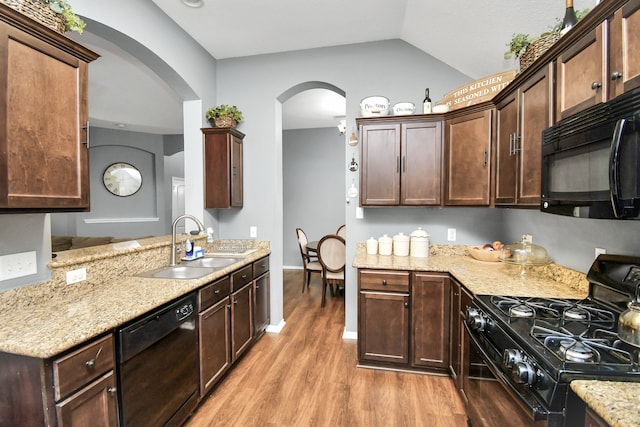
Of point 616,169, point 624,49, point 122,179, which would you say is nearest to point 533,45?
point 624,49

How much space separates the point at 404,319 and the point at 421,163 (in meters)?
1.38

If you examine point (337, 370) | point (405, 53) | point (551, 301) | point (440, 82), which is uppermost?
point (405, 53)

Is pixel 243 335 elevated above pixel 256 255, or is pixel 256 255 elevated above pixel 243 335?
pixel 256 255

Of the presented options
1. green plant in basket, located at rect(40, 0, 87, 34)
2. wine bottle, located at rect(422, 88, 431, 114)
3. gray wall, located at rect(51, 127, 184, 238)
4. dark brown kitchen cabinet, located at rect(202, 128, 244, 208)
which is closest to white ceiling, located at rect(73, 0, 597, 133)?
wine bottle, located at rect(422, 88, 431, 114)

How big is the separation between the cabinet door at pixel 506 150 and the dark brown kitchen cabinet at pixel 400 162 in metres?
Result: 0.49

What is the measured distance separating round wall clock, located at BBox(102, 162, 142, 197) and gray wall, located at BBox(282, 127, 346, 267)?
10.9 feet

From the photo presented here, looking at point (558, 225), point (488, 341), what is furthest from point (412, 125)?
point (488, 341)

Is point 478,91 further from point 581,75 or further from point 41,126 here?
point 41,126

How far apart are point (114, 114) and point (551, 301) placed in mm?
6259

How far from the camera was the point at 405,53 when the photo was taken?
112 inches

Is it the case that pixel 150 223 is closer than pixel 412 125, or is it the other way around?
pixel 412 125

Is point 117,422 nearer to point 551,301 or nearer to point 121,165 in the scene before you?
point 551,301

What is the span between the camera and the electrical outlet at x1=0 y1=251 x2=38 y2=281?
1.37 metres

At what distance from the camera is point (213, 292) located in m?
2.05
